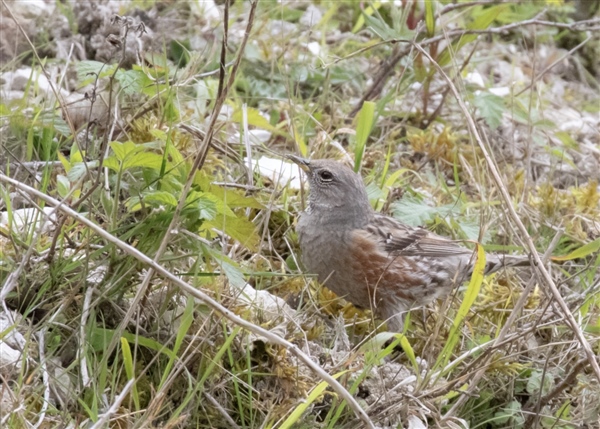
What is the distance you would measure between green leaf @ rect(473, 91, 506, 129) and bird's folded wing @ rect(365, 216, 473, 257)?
3.13 feet

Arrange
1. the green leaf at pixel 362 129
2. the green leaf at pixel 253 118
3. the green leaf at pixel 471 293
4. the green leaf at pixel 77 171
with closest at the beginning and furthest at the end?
the green leaf at pixel 77 171
the green leaf at pixel 471 293
the green leaf at pixel 362 129
the green leaf at pixel 253 118

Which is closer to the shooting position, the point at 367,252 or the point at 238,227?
the point at 238,227

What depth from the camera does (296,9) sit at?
22.2 ft

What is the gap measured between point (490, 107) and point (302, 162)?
1411mm

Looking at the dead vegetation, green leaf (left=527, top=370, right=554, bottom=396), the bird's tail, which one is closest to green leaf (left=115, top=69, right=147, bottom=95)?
the dead vegetation

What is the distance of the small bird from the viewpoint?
175 inches

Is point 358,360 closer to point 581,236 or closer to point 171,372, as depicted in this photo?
point 171,372

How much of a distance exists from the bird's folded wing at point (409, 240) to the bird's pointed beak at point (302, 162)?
442 millimetres

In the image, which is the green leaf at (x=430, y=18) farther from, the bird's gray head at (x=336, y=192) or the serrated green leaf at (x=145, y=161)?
the serrated green leaf at (x=145, y=161)

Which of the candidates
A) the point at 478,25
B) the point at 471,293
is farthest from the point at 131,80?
the point at 478,25

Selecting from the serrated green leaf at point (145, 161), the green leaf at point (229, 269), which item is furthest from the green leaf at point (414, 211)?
the serrated green leaf at point (145, 161)

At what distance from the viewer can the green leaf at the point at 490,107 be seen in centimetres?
540

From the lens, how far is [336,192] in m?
4.66

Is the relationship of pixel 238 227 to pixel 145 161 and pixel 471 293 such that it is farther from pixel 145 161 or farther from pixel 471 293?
pixel 471 293
